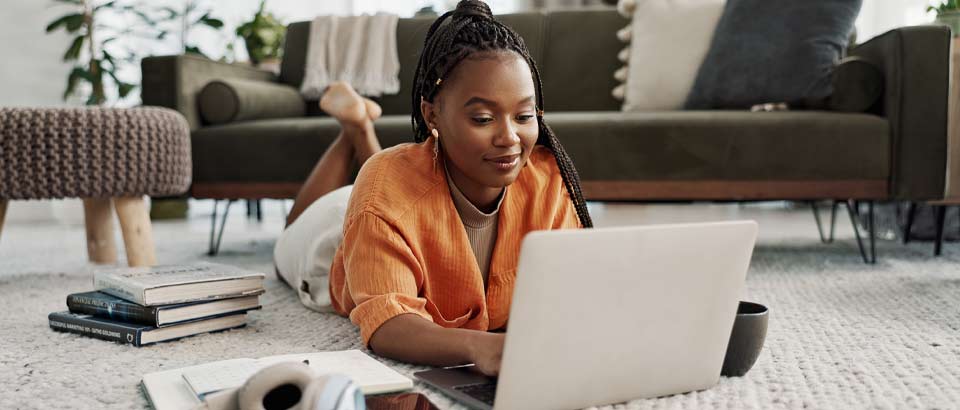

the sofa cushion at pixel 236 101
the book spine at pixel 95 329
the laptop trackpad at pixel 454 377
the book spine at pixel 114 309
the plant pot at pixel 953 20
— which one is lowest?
the book spine at pixel 95 329

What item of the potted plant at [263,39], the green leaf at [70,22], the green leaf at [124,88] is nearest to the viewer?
the potted plant at [263,39]

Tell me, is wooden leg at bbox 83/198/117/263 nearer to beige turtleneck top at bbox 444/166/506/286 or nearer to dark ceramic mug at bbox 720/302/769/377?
beige turtleneck top at bbox 444/166/506/286

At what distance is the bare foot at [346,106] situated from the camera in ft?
5.97

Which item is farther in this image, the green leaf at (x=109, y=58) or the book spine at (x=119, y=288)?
Answer: the green leaf at (x=109, y=58)

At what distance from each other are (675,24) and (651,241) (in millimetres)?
1962

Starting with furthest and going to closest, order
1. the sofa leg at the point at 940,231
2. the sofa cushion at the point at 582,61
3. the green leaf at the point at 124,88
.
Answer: the green leaf at the point at 124,88
the sofa cushion at the point at 582,61
the sofa leg at the point at 940,231

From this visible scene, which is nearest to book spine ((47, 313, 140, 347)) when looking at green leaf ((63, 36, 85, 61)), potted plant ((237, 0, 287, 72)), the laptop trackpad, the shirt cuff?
the shirt cuff

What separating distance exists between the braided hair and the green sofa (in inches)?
36.5

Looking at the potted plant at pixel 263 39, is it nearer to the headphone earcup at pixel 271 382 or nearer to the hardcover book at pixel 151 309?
the hardcover book at pixel 151 309

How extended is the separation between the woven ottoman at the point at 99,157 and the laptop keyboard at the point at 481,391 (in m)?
1.32

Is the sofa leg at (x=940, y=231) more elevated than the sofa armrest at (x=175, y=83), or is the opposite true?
the sofa armrest at (x=175, y=83)

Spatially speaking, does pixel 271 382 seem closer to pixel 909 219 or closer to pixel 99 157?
pixel 99 157

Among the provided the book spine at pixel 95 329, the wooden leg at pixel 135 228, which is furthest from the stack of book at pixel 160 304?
the wooden leg at pixel 135 228

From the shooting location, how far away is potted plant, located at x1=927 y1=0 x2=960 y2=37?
2.15 meters
